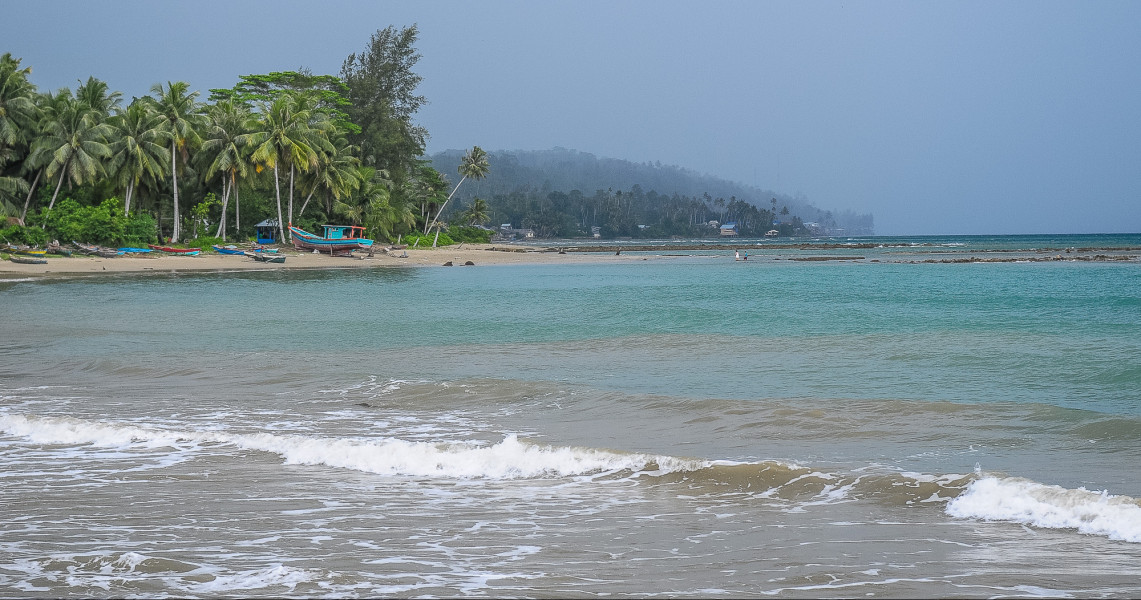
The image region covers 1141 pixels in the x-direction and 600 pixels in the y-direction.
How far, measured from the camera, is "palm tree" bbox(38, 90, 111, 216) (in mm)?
42109

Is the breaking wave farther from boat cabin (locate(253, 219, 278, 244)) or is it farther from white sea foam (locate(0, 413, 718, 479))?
boat cabin (locate(253, 219, 278, 244))

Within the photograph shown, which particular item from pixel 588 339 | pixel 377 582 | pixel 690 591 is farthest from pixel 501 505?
pixel 588 339

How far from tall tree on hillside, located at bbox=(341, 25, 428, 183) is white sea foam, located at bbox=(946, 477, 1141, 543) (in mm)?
60627

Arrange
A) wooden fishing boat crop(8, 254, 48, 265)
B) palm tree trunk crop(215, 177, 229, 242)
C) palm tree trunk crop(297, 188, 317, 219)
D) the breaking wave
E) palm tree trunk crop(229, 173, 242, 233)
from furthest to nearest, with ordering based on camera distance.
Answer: palm tree trunk crop(297, 188, 317, 219) < palm tree trunk crop(215, 177, 229, 242) < palm tree trunk crop(229, 173, 242, 233) < wooden fishing boat crop(8, 254, 48, 265) < the breaking wave

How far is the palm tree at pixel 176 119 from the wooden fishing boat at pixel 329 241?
21.6ft

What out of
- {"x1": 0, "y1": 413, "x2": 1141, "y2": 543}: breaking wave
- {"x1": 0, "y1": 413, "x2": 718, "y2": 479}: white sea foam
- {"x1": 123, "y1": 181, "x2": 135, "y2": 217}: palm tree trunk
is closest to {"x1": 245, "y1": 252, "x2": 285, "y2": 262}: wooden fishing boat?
{"x1": 123, "y1": 181, "x2": 135, "y2": 217}: palm tree trunk

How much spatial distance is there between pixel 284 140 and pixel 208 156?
5.82 meters

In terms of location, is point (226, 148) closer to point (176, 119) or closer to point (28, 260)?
point (176, 119)

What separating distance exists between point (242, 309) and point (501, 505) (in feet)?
58.0

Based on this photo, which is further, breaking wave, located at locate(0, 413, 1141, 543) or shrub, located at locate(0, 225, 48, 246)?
shrub, located at locate(0, 225, 48, 246)

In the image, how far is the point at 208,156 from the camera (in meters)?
50.3

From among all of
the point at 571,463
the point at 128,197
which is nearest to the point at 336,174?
the point at 128,197

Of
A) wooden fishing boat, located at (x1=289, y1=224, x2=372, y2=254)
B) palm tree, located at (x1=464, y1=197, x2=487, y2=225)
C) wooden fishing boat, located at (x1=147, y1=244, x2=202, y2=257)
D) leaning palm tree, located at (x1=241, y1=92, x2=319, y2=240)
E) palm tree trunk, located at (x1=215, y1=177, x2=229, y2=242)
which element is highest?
leaning palm tree, located at (x1=241, y1=92, x2=319, y2=240)

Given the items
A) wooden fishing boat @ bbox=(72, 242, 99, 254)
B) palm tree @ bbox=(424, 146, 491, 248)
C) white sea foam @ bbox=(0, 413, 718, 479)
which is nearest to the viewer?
white sea foam @ bbox=(0, 413, 718, 479)
